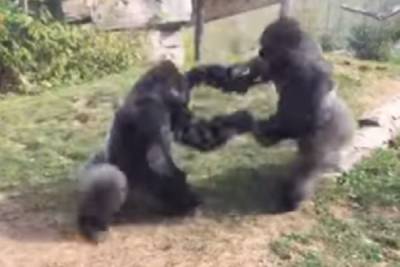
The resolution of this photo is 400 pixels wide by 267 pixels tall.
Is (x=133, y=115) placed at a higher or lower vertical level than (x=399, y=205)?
higher

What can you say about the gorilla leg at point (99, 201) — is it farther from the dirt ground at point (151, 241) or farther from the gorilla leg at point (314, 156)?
the gorilla leg at point (314, 156)

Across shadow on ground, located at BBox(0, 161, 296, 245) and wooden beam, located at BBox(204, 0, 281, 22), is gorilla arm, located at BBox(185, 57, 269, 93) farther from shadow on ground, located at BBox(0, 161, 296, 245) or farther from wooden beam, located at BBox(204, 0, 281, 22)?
wooden beam, located at BBox(204, 0, 281, 22)

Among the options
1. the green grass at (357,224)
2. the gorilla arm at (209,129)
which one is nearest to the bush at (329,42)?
the green grass at (357,224)

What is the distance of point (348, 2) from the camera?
543 inches

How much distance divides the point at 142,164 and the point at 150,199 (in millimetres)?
199

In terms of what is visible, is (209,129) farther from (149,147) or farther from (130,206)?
(130,206)

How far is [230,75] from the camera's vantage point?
4359mm

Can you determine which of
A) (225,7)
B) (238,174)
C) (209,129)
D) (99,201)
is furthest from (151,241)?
(225,7)

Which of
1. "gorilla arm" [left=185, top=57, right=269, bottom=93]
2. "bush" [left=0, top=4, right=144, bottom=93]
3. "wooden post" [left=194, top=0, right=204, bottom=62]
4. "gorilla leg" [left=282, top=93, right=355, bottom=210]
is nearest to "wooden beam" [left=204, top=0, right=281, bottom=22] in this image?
"wooden post" [left=194, top=0, right=204, bottom=62]

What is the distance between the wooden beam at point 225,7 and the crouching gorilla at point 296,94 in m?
4.42

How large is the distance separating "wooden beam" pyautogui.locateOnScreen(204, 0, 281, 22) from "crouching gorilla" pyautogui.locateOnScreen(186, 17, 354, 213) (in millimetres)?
4418

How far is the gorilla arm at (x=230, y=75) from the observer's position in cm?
432

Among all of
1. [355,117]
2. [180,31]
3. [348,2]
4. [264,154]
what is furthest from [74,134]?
[348,2]

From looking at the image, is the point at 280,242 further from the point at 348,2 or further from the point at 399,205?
the point at 348,2
